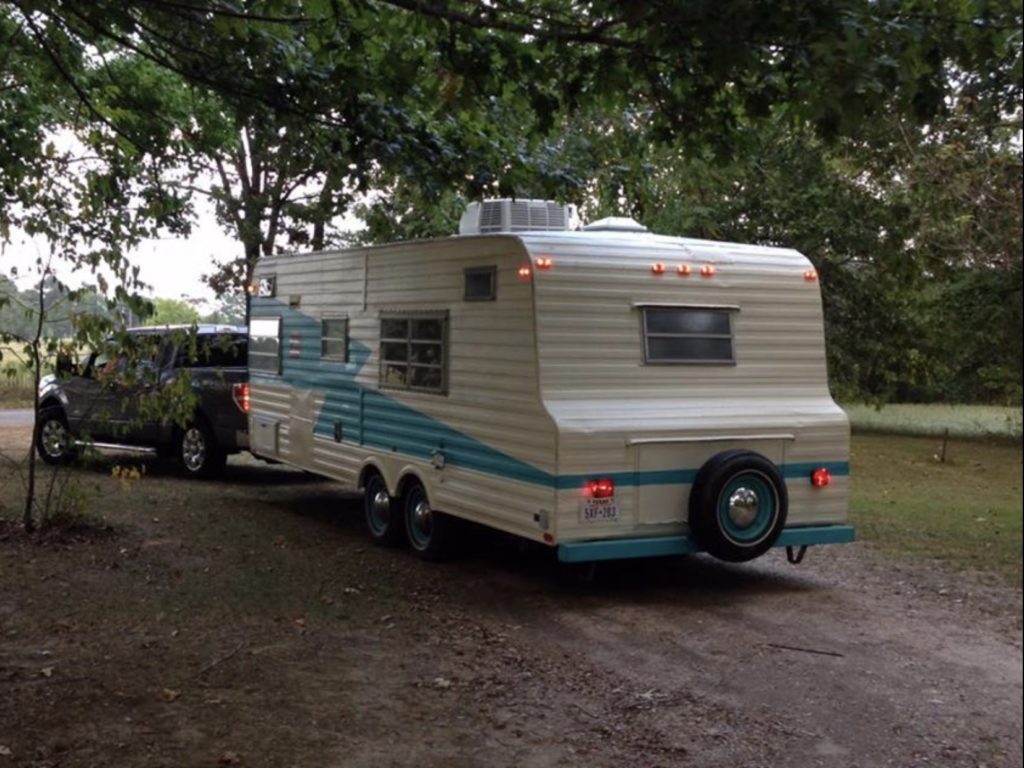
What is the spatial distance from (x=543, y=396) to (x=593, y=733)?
280 centimetres

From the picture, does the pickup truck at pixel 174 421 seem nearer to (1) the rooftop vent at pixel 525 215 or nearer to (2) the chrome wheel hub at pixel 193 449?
(2) the chrome wheel hub at pixel 193 449

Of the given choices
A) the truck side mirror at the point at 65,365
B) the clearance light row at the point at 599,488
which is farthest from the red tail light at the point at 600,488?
the truck side mirror at the point at 65,365

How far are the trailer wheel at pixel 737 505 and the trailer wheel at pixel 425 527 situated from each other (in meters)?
2.04

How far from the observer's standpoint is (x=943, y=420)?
6.52 ft

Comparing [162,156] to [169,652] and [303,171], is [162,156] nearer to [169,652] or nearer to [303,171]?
[303,171]

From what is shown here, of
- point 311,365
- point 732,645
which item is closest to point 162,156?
point 311,365

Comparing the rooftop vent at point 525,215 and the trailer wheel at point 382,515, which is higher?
the rooftop vent at point 525,215

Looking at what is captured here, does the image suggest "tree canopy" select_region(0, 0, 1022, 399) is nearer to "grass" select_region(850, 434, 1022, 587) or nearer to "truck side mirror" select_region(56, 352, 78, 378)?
"grass" select_region(850, 434, 1022, 587)

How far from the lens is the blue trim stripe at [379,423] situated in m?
7.67

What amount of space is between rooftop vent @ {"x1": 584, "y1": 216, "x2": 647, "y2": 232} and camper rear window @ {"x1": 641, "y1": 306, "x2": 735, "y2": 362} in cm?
75

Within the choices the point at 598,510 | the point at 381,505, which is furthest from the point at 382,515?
the point at 598,510

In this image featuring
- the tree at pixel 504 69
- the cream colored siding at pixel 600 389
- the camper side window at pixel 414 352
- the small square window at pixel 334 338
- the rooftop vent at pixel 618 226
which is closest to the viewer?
the tree at pixel 504 69

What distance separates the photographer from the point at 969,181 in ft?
5.95

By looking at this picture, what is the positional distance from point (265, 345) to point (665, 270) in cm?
538
